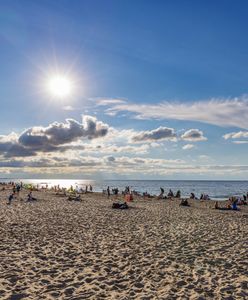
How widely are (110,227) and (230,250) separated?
728 centimetres

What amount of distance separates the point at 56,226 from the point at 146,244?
20.7 ft

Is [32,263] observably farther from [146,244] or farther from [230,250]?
[230,250]

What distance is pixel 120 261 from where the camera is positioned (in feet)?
38.4

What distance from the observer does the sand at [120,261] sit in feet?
28.8

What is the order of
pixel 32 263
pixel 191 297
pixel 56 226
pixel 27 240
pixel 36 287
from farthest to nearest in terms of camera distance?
pixel 56 226, pixel 27 240, pixel 32 263, pixel 36 287, pixel 191 297

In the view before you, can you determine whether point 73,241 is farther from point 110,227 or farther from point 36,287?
point 36,287

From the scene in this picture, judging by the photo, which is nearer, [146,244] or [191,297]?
[191,297]

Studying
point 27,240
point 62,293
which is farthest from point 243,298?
point 27,240

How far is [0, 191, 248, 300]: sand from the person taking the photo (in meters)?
8.77

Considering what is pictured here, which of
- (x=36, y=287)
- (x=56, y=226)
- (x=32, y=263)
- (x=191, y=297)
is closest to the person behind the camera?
(x=191, y=297)

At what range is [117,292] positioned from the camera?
28.4 feet

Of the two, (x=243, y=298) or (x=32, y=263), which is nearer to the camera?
(x=243, y=298)

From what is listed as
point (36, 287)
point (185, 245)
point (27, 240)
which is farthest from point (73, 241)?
point (36, 287)

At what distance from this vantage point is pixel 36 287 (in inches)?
350
